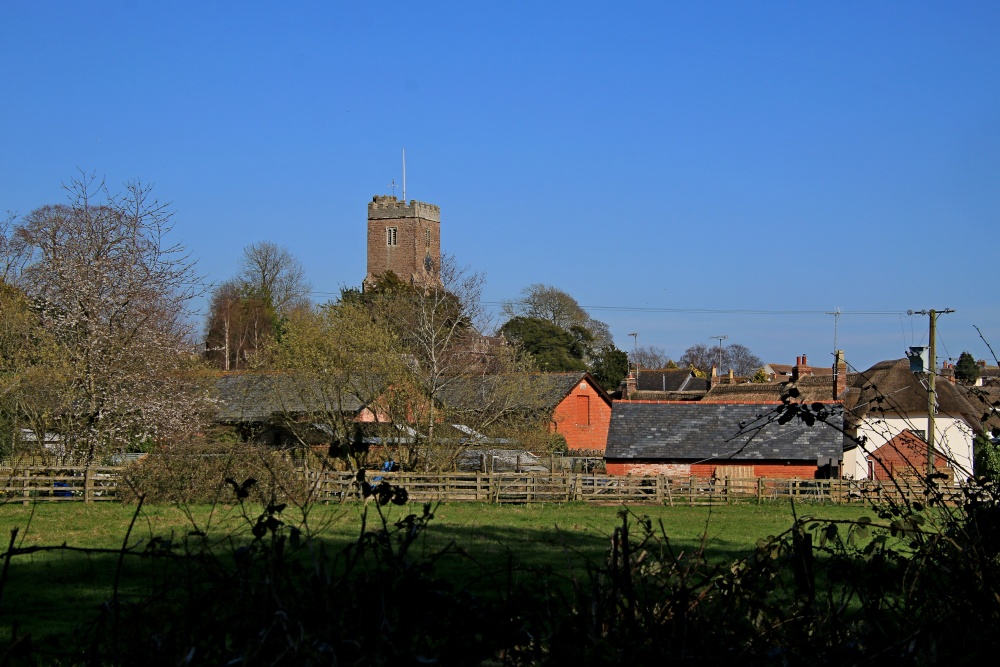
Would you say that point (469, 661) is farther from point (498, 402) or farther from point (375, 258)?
point (375, 258)

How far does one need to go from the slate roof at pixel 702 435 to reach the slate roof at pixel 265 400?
42.9 feet

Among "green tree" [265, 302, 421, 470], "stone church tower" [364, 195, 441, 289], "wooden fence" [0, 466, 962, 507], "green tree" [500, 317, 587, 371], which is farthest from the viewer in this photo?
"stone church tower" [364, 195, 441, 289]

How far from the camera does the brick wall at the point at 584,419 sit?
5297cm

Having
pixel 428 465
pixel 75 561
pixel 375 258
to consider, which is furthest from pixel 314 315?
pixel 375 258

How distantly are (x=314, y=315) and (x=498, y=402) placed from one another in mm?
7094

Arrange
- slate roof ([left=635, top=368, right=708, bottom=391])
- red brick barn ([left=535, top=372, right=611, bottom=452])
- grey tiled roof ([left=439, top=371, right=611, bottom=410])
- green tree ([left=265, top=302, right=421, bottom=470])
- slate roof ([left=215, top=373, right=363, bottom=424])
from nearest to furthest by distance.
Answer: green tree ([left=265, top=302, right=421, bottom=470]) < slate roof ([left=215, top=373, right=363, bottom=424]) < grey tiled roof ([left=439, top=371, right=611, bottom=410]) < red brick barn ([left=535, top=372, right=611, bottom=452]) < slate roof ([left=635, top=368, right=708, bottom=391])

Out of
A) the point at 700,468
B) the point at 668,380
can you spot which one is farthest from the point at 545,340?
the point at 700,468

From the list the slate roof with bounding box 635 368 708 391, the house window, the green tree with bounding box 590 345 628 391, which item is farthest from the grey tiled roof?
the slate roof with bounding box 635 368 708 391

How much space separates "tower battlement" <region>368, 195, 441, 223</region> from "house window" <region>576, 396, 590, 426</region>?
53.7 m

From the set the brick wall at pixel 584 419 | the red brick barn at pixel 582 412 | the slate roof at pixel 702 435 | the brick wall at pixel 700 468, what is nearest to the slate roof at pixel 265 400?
the brick wall at pixel 700 468

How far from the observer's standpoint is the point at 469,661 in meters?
3.14

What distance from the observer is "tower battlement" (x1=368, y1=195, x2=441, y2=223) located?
104m

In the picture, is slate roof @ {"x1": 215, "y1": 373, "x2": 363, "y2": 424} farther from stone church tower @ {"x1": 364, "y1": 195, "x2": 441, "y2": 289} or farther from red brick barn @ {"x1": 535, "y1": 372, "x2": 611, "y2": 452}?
stone church tower @ {"x1": 364, "y1": 195, "x2": 441, "y2": 289}

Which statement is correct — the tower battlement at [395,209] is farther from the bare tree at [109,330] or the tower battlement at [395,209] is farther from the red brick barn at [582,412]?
the bare tree at [109,330]
